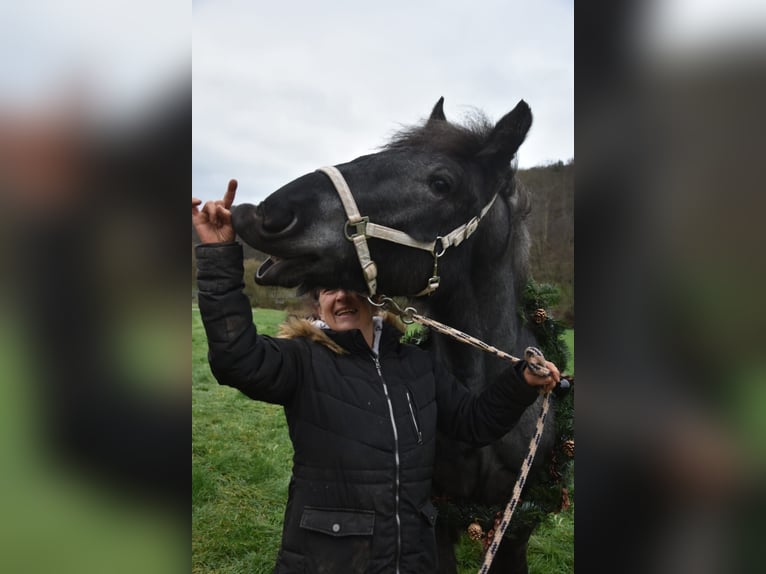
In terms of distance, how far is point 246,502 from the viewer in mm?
5691

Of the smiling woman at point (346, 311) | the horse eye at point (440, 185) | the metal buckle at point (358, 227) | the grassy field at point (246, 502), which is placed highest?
the horse eye at point (440, 185)

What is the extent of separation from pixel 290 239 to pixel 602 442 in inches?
61.5

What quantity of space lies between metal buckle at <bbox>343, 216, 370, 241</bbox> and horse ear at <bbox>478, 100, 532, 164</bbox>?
819 millimetres

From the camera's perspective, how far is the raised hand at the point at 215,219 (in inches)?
74.1

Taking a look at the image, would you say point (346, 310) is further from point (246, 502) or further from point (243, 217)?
point (246, 502)

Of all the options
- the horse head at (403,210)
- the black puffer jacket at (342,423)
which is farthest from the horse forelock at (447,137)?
the black puffer jacket at (342,423)

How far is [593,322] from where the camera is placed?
0.92 meters

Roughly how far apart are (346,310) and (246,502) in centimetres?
411

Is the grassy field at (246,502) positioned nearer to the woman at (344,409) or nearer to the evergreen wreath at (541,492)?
the evergreen wreath at (541,492)

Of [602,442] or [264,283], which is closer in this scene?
[602,442]

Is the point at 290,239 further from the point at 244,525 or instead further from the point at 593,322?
the point at 244,525

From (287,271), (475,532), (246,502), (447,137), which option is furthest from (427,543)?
(246,502)

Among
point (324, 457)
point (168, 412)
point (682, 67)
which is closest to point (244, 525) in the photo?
point (324, 457)

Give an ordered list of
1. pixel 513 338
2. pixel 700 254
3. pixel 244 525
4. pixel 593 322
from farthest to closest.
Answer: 1. pixel 244 525
2. pixel 513 338
3. pixel 593 322
4. pixel 700 254
